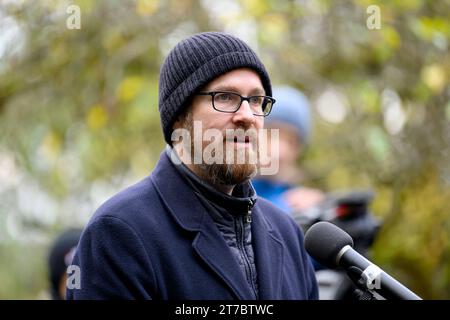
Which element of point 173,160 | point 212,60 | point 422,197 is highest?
point 212,60

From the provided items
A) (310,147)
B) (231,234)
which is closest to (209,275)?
(231,234)

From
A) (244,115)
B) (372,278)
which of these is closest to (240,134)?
(244,115)

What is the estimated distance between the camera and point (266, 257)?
2.43 metres

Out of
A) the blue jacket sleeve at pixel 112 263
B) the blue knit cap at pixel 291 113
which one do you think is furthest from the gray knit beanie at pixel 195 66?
the blue knit cap at pixel 291 113

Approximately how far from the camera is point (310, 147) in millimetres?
8094

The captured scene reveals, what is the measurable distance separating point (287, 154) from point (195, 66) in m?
1.79

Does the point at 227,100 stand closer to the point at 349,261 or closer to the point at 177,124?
the point at 177,124

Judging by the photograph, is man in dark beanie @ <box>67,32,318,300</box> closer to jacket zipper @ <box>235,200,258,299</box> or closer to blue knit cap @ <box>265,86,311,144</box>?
jacket zipper @ <box>235,200,258,299</box>

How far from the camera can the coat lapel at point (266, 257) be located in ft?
7.75

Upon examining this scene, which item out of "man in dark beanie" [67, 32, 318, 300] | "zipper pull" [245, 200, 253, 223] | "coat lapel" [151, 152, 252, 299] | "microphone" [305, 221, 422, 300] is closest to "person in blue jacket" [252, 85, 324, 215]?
"man in dark beanie" [67, 32, 318, 300]

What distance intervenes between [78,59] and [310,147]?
10.2ft

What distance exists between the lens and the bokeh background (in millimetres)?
5438
